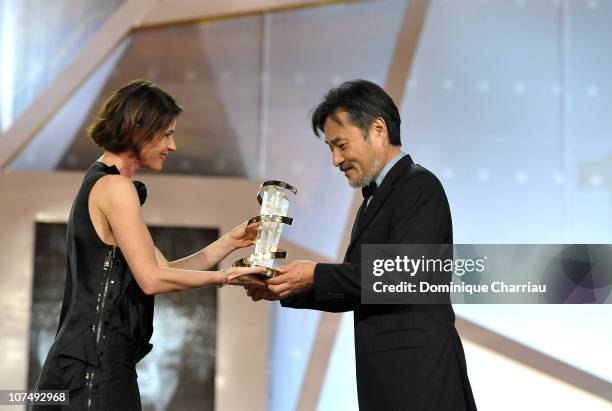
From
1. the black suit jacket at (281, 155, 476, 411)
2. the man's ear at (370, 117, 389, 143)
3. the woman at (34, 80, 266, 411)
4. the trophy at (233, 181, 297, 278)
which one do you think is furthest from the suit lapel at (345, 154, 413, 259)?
the woman at (34, 80, 266, 411)

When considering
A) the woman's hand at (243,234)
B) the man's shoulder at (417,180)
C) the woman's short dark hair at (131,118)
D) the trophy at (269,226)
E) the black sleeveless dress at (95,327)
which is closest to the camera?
the black sleeveless dress at (95,327)

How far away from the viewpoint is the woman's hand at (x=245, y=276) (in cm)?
280

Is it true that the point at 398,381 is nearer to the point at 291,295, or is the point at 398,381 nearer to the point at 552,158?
the point at 291,295

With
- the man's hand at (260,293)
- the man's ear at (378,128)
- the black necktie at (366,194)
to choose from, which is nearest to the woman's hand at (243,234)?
the man's hand at (260,293)

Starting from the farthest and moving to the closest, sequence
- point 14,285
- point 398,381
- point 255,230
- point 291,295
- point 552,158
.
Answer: point 552,158 → point 14,285 → point 255,230 → point 291,295 → point 398,381

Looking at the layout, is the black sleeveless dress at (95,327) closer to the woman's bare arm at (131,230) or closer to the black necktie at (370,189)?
the woman's bare arm at (131,230)

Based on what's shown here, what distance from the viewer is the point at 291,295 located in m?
2.95

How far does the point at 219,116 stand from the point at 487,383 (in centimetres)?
202

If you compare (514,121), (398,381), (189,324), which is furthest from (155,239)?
(398,381)

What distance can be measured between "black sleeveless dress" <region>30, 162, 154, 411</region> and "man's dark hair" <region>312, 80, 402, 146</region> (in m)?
0.77

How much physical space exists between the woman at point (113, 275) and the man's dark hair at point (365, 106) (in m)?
0.57

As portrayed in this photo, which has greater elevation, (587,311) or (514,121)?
(514,121)

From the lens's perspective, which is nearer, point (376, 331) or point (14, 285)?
point (376, 331)

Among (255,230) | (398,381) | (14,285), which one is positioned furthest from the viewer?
(14,285)
